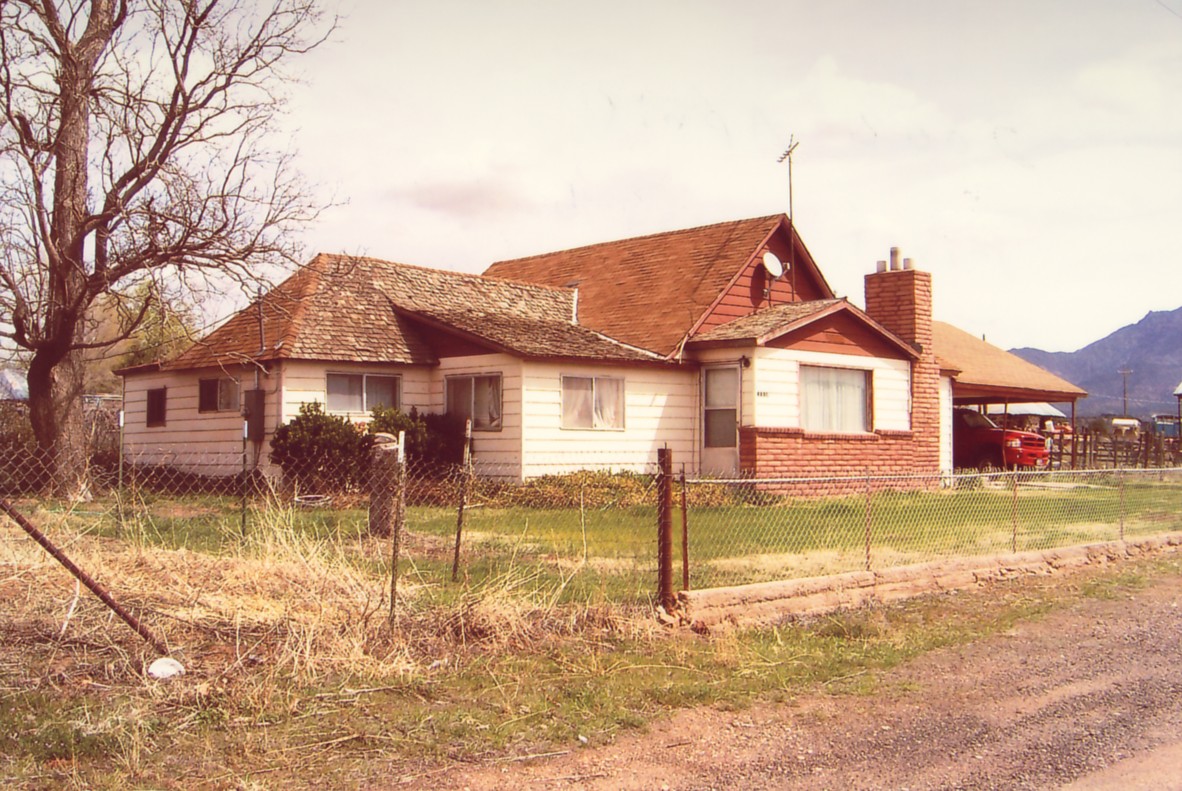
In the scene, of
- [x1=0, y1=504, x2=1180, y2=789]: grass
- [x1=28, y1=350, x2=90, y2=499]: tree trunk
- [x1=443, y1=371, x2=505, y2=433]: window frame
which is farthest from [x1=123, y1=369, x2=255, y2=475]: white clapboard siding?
[x1=0, y1=504, x2=1180, y2=789]: grass

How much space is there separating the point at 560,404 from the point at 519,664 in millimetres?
12526

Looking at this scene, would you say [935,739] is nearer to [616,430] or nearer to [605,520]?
[605,520]

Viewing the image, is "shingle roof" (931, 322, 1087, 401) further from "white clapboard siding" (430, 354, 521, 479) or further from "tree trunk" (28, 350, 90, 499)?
"tree trunk" (28, 350, 90, 499)

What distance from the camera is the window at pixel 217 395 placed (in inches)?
829

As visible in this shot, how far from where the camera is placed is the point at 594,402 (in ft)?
66.0

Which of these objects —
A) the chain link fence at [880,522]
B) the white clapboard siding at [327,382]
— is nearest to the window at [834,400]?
the chain link fence at [880,522]

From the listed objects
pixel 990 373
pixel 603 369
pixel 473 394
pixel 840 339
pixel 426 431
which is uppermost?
pixel 990 373

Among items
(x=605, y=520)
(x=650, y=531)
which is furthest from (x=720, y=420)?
(x=650, y=531)

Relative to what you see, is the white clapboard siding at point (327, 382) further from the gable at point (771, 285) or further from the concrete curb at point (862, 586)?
the concrete curb at point (862, 586)

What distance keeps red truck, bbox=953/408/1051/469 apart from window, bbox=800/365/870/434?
24.0 feet

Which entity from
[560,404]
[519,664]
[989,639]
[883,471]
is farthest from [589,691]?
[883,471]

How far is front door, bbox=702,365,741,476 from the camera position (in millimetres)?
20516

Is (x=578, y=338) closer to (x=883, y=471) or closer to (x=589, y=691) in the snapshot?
(x=883, y=471)

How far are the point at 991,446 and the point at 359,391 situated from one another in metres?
16.6
